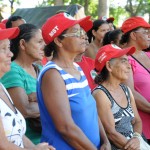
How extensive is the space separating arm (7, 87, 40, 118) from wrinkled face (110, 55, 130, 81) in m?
0.84

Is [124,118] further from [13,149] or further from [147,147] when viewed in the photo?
[13,149]

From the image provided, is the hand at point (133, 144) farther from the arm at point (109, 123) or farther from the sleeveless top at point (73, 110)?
the sleeveless top at point (73, 110)

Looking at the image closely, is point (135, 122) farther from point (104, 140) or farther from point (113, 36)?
point (113, 36)

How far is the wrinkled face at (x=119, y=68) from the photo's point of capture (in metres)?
3.87

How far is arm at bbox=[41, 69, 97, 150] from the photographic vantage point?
9.56ft

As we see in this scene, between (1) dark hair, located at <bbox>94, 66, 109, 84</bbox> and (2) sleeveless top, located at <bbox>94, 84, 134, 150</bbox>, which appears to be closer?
(2) sleeveless top, located at <bbox>94, 84, 134, 150</bbox>

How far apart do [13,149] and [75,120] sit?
61 cm

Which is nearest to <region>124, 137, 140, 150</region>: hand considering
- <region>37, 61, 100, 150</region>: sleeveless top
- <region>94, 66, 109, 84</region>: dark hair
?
<region>37, 61, 100, 150</region>: sleeveless top

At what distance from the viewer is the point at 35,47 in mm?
4004

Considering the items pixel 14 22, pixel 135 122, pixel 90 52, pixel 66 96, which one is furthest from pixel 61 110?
pixel 14 22

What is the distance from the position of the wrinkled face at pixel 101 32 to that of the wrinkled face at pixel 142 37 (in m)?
1.55

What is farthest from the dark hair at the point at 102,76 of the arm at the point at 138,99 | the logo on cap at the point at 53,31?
the logo on cap at the point at 53,31

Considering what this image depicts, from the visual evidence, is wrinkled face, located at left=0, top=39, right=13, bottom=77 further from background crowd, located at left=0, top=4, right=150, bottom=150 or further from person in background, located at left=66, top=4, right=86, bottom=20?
person in background, located at left=66, top=4, right=86, bottom=20

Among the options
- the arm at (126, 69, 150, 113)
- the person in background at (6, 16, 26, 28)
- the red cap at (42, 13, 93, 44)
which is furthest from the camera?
the person in background at (6, 16, 26, 28)
